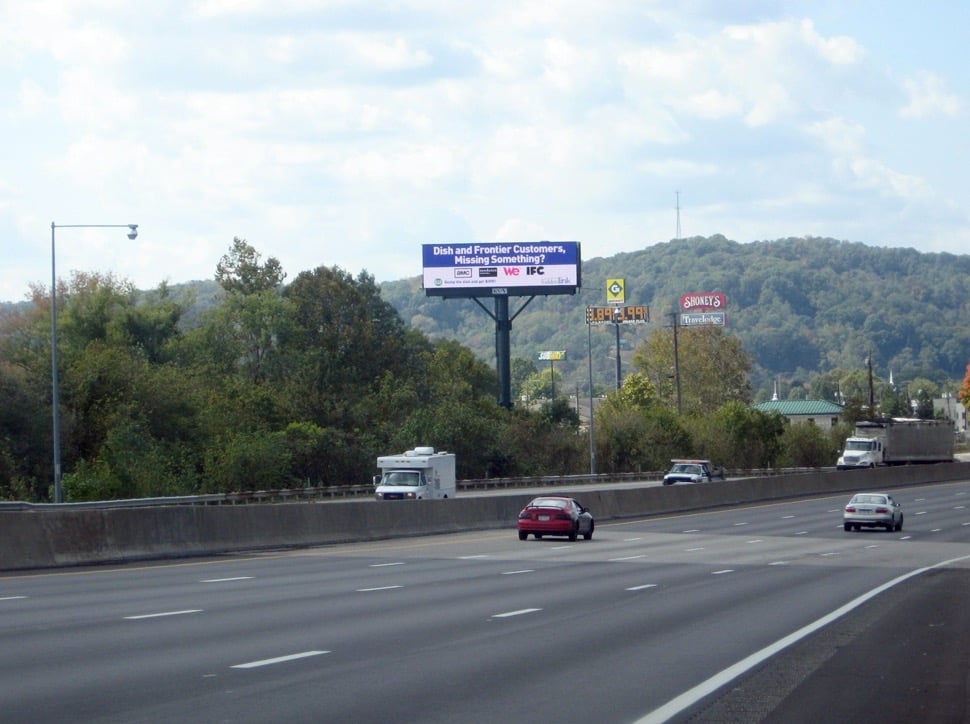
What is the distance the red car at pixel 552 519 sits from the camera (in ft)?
121

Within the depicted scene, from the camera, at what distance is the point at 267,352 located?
3903 inches

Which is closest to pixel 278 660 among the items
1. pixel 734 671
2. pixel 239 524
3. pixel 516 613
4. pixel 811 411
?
pixel 734 671

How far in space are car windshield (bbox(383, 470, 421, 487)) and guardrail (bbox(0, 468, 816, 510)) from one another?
27.8 feet

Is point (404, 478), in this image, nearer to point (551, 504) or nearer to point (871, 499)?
point (551, 504)

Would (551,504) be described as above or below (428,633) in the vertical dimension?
above

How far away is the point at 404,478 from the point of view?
5247 centimetres

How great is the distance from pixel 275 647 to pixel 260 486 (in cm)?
5547

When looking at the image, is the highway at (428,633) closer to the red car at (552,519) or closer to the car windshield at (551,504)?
the red car at (552,519)

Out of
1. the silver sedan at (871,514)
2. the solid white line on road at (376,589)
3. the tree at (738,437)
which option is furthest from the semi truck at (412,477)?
the tree at (738,437)

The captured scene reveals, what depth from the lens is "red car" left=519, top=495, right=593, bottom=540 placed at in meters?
36.9

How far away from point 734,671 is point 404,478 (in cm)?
3990

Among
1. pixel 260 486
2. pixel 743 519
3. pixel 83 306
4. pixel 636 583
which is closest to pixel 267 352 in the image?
pixel 83 306

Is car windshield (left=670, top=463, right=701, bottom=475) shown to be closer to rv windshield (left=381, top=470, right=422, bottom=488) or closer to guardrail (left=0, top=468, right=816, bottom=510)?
guardrail (left=0, top=468, right=816, bottom=510)

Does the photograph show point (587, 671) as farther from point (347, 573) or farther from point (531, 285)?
point (531, 285)
